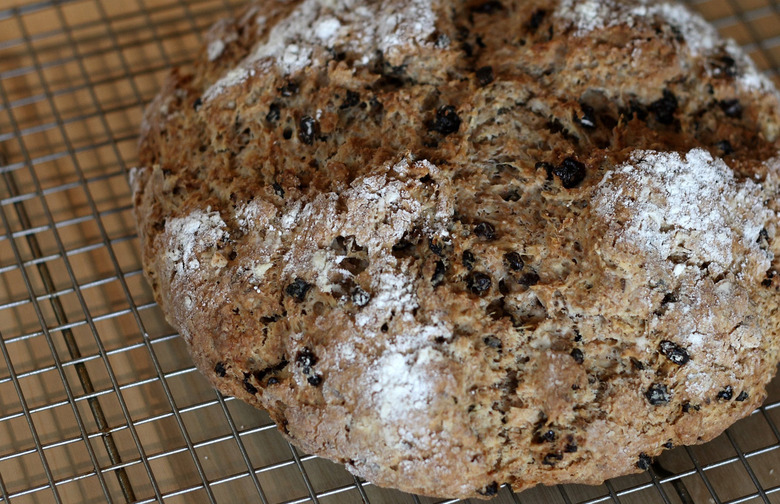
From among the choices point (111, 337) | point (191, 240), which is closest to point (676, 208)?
point (191, 240)

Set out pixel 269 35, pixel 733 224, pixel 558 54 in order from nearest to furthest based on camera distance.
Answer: pixel 733 224, pixel 558 54, pixel 269 35

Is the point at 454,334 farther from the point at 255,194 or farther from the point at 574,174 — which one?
the point at 255,194

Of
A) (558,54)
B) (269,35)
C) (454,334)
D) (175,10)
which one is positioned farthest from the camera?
(175,10)

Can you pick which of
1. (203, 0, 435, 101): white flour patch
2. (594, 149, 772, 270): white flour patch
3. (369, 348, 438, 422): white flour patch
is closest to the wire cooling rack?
(369, 348, 438, 422): white flour patch

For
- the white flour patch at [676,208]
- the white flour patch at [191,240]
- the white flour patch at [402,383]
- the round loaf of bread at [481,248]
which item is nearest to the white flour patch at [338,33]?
the round loaf of bread at [481,248]

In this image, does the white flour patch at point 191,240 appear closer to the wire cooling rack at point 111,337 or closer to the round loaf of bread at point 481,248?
the round loaf of bread at point 481,248

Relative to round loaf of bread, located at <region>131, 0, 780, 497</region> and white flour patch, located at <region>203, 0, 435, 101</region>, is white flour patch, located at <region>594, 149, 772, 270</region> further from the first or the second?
white flour patch, located at <region>203, 0, 435, 101</region>

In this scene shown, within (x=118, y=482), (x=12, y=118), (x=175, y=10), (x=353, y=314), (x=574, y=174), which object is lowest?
(x=118, y=482)

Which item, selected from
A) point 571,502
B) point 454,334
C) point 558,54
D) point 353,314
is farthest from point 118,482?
point 558,54
